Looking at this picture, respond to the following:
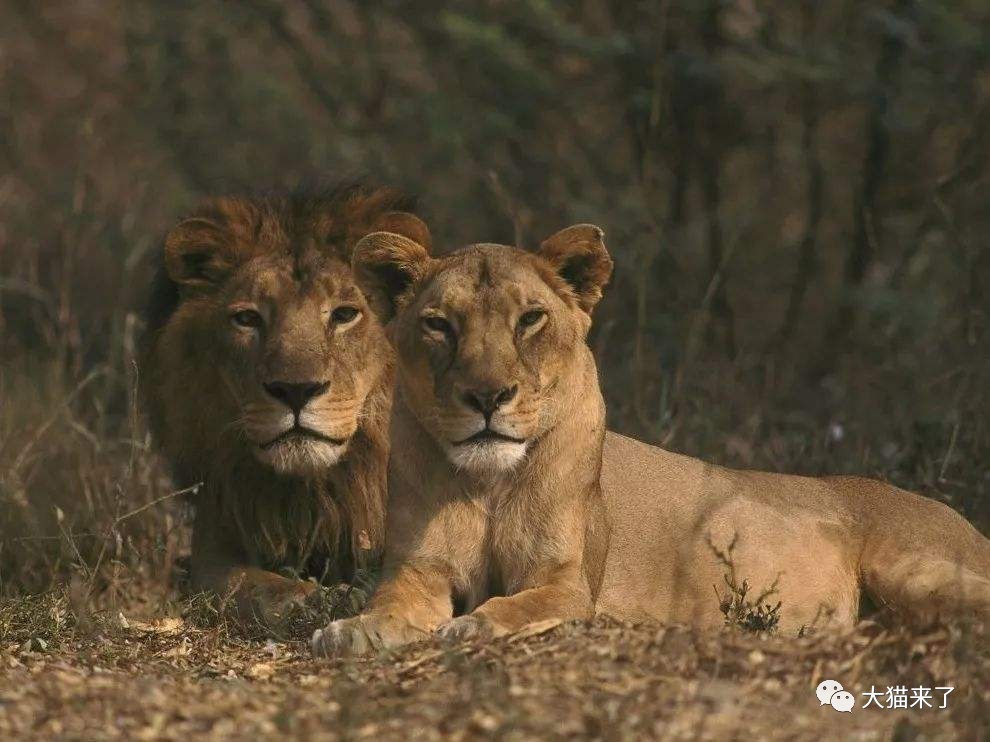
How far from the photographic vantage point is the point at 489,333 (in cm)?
432

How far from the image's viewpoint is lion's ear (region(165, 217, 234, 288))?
203 inches

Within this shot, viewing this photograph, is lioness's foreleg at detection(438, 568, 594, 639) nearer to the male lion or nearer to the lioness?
the lioness

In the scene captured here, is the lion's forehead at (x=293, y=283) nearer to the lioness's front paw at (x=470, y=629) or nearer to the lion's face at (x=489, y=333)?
the lion's face at (x=489, y=333)

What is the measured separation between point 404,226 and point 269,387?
0.66m

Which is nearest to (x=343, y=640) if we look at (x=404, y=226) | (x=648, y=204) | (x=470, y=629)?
(x=470, y=629)

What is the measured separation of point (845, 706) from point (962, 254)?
374 cm

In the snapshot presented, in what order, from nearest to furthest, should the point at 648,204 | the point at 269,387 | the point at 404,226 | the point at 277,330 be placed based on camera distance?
the point at 269,387 < the point at 277,330 < the point at 404,226 < the point at 648,204

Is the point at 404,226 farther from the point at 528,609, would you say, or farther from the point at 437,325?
the point at 528,609

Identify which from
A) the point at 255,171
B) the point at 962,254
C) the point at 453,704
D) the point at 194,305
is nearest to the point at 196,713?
the point at 453,704

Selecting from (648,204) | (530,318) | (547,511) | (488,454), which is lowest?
(648,204)

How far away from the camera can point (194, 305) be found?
522cm

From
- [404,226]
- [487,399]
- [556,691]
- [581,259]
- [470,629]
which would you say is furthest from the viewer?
[404,226]

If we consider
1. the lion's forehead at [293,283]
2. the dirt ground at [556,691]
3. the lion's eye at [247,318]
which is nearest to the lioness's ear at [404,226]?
the lion's forehead at [293,283]

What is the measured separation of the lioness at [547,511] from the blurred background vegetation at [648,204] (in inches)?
32.8
